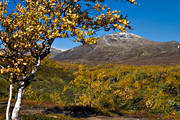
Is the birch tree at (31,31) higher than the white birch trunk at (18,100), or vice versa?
the birch tree at (31,31)

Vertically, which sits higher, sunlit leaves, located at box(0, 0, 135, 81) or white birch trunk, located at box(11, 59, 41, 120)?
sunlit leaves, located at box(0, 0, 135, 81)

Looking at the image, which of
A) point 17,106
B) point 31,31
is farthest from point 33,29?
point 17,106

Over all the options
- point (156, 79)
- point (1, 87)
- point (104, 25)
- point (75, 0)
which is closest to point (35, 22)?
point (75, 0)

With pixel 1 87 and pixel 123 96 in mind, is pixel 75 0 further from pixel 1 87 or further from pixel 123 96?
pixel 1 87

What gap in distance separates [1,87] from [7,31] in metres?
17.8

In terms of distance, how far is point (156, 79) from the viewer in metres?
26.6

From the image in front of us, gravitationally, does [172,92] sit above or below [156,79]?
below

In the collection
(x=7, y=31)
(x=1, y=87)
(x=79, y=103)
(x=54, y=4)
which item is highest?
(x=54, y=4)

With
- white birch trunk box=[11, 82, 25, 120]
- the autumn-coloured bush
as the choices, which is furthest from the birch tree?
the autumn-coloured bush

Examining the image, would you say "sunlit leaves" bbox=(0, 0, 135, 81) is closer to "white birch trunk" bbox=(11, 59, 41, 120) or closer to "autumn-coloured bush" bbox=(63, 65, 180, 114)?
"white birch trunk" bbox=(11, 59, 41, 120)

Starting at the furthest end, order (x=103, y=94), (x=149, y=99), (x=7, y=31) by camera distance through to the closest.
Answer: (x=149, y=99)
(x=103, y=94)
(x=7, y=31)

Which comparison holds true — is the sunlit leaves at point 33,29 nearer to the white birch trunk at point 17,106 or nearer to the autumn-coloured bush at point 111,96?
the white birch trunk at point 17,106

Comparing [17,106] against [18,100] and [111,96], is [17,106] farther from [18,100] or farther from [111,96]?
[111,96]

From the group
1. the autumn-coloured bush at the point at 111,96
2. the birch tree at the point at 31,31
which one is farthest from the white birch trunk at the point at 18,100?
the autumn-coloured bush at the point at 111,96
